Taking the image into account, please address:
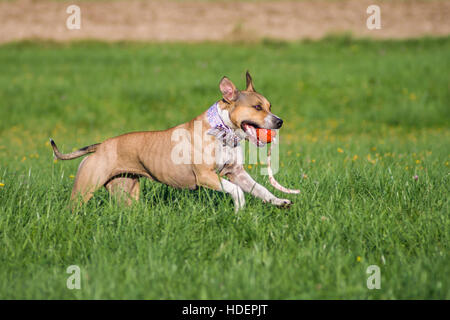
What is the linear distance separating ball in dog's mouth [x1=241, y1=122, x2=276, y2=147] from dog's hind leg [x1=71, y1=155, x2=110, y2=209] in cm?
160

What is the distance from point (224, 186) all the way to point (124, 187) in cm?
140

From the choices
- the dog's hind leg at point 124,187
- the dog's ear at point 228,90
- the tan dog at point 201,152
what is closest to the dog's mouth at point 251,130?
the tan dog at point 201,152

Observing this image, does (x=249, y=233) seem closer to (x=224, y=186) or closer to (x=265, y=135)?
Answer: (x=224, y=186)

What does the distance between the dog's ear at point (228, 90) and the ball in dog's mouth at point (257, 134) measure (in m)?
0.31

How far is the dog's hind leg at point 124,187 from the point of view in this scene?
577 cm

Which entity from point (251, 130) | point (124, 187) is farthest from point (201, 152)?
point (124, 187)

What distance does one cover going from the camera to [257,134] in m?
5.28

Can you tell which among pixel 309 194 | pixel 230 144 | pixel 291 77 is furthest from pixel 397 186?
pixel 291 77

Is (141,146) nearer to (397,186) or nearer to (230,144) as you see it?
(230,144)

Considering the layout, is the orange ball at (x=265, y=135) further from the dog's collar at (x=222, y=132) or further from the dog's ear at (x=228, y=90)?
the dog's ear at (x=228, y=90)

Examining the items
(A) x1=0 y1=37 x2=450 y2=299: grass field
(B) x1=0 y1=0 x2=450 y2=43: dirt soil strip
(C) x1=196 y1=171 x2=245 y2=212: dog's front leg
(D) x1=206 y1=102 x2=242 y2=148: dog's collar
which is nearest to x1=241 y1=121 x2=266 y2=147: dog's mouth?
(D) x1=206 y1=102 x2=242 y2=148: dog's collar

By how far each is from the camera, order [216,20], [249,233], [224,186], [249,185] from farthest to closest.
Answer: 1. [216,20]
2. [249,185]
3. [224,186]
4. [249,233]

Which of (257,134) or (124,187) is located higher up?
(257,134)

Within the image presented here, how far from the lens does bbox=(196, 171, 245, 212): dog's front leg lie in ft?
16.6
